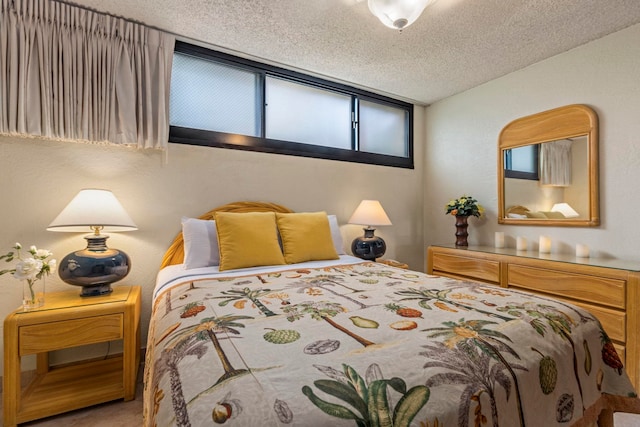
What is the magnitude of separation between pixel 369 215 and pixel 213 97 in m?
1.80

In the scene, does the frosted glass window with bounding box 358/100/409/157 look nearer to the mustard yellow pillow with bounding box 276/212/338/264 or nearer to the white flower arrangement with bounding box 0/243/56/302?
the mustard yellow pillow with bounding box 276/212/338/264

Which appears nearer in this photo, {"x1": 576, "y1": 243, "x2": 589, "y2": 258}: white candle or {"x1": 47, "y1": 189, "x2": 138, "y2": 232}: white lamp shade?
{"x1": 47, "y1": 189, "x2": 138, "y2": 232}: white lamp shade

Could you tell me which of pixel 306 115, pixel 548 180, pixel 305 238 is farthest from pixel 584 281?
pixel 306 115

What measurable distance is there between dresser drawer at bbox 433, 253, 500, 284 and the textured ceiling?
182 cm

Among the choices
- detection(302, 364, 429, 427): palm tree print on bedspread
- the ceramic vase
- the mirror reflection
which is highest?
the mirror reflection

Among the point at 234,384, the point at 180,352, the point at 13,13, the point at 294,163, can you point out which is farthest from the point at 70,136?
the point at 234,384

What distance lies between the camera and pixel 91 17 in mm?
2049

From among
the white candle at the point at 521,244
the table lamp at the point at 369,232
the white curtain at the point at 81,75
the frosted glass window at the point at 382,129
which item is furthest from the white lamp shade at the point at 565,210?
the white curtain at the point at 81,75

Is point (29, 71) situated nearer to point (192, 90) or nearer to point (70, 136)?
point (70, 136)

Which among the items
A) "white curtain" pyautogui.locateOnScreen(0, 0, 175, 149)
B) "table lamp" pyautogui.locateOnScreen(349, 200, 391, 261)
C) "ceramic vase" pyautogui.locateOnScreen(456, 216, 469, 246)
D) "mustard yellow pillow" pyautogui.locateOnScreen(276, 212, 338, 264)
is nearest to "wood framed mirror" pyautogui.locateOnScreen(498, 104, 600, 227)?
"ceramic vase" pyautogui.locateOnScreen(456, 216, 469, 246)

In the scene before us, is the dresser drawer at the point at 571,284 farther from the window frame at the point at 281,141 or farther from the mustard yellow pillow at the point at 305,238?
the window frame at the point at 281,141

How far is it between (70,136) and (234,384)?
2159 millimetres

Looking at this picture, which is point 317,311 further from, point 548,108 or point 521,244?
point 548,108

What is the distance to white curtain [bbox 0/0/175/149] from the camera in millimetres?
1842
